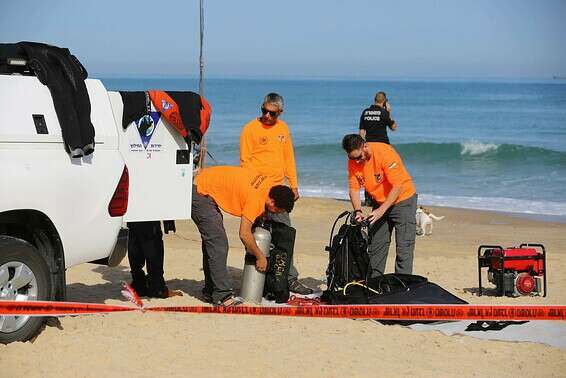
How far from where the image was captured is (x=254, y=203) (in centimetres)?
859

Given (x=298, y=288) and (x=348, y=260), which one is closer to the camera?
(x=348, y=260)

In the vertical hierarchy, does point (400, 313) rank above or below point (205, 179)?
below

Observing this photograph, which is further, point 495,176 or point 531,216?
point 495,176

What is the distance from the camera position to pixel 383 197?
948 cm

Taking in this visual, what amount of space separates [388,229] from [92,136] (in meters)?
3.24

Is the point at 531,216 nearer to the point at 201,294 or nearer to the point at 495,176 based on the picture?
the point at 495,176

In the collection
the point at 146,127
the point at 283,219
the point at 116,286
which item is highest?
the point at 146,127

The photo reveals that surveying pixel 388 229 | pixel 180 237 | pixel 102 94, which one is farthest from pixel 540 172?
pixel 102 94

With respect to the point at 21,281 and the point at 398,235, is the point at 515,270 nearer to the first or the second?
the point at 398,235

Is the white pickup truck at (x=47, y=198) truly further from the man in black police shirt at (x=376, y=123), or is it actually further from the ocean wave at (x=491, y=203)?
the ocean wave at (x=491, y=203)

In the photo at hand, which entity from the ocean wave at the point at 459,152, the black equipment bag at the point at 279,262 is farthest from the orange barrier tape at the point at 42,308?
the ocean wave at the point at 459,152

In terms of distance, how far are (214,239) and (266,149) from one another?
1247mm

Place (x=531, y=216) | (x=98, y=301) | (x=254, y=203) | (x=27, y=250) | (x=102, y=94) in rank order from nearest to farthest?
(x=27, y=250) → (x=102, y=94) → (x=254, y=203) → (x=98, y=301) → (x=531, y=216)

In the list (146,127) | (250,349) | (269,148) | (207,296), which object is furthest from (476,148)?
(250,349)
